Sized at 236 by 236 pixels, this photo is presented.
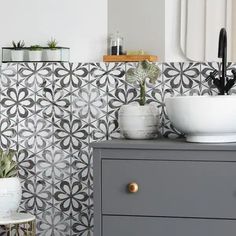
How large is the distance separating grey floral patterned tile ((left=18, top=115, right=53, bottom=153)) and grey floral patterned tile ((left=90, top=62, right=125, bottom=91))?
278 mm

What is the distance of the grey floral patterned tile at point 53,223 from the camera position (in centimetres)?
221

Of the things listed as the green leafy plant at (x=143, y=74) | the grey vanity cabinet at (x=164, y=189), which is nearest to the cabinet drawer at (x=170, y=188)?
the grey vanity cabinet at (x=164, y=189)

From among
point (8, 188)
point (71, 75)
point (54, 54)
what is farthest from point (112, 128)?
point (8, 188)

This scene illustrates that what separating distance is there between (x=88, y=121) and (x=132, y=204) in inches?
21.4

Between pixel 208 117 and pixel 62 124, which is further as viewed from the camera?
pixel 62 124

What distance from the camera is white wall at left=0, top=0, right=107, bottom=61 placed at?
6.93 feet

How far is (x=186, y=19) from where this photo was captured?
2.02m

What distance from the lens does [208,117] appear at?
170cm

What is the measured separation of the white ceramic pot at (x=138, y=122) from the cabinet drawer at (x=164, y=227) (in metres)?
0.33

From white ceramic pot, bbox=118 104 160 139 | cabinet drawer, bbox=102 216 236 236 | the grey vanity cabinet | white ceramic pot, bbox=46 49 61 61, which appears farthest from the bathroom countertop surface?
white ceramic pot, bbox=46 49 61 61

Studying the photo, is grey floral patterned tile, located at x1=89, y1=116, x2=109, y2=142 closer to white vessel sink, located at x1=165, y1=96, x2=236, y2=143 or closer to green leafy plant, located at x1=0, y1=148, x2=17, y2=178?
green leafy plant, located at x1=0, y1=148, x2=17, y2=178

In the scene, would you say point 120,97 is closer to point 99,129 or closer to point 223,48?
point 99,129

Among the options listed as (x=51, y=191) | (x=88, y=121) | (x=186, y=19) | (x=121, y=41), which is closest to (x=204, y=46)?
(x=186, y=19)

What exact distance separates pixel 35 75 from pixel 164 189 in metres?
0.82
